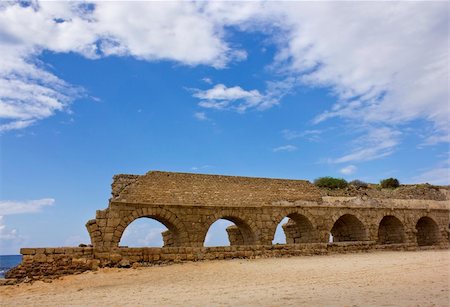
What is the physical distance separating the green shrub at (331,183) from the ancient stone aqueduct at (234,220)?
4554 millimetres

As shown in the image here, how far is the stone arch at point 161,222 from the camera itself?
14713mm

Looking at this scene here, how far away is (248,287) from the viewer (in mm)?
8203

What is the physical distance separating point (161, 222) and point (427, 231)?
16801 mm

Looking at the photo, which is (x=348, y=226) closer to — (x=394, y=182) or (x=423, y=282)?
(x=423, y=282)

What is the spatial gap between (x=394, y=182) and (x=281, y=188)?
1900 cm

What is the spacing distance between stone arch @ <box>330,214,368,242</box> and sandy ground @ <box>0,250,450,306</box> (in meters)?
8.66

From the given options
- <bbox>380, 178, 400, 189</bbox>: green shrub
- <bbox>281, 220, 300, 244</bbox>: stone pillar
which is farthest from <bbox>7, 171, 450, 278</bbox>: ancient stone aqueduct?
<bbox>380, 178, 400, 189</bbox>: green shrub

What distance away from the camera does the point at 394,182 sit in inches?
1372

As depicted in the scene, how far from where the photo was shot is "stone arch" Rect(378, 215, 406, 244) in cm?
2175

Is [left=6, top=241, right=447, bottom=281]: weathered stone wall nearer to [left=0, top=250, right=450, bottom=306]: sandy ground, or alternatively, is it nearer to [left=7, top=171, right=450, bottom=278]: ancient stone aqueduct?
[left=7, top=171, right=450, bottom=278]: ancient stone aqueduct

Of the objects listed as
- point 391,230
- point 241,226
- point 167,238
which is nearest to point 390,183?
point 391,230

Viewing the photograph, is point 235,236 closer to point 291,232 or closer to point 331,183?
point 291,232

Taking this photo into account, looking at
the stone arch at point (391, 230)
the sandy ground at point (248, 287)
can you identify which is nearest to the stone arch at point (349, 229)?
the stone arch at point (391, 230)

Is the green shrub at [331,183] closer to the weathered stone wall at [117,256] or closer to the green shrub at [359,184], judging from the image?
the green shrub at [359,184]
